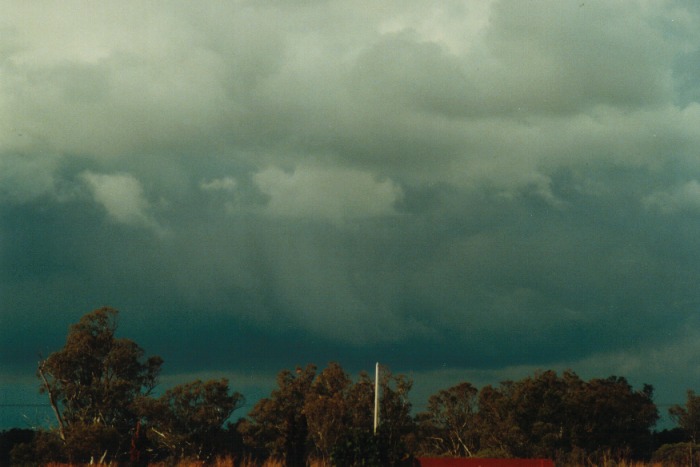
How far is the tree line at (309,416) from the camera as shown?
169 ft

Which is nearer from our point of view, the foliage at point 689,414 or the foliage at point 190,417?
the foliage at point 190,417

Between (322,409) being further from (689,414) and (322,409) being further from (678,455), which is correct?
(689,414)

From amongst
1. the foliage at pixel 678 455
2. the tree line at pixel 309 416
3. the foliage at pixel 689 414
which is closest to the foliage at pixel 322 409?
the tree line at pixel 309 416

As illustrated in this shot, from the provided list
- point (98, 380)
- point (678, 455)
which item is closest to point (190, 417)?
point (98, 380)

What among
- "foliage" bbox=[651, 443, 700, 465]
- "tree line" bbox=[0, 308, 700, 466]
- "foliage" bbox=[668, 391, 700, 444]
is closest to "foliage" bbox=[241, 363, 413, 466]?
"tree line" bbox=[0, 308, 700, 466]

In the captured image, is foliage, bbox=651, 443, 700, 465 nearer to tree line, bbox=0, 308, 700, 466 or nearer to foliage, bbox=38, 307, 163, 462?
tree line, bbox=0, 308, 700, 466

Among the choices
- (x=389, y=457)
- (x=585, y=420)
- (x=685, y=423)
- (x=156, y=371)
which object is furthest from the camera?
(x=685, y=423)

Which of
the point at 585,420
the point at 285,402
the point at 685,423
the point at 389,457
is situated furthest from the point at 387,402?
the point at 685,423

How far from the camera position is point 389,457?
3039cm

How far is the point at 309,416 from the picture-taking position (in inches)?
2025

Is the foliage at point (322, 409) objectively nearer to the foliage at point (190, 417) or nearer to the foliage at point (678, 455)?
the foliage at point (190, 417)

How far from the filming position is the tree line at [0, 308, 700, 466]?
51562mm

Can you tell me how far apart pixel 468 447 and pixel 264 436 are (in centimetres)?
1489

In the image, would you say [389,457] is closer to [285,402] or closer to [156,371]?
[285,402]
